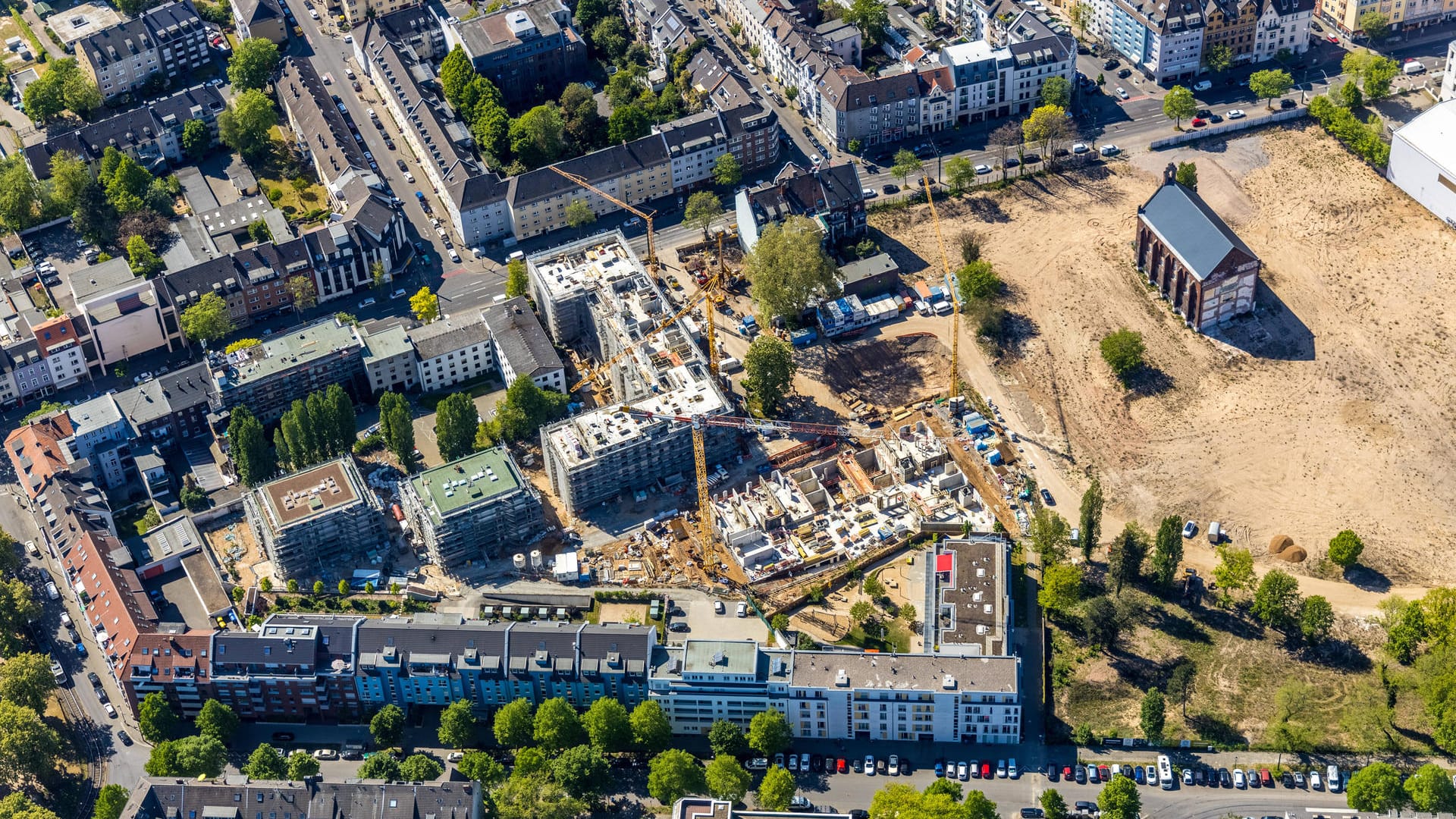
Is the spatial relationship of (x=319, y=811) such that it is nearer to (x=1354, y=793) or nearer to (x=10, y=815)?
(x=10, y=815)

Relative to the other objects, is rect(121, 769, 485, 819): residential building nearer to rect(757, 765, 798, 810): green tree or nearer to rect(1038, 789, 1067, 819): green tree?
rect(757, 765, 798, 810): green tree

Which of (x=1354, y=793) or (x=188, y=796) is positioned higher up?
(x=188, y=796)

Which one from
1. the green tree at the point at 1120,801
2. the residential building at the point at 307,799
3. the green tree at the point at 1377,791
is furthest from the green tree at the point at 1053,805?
the residential building at the point at 307,799

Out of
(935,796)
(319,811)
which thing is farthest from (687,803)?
(319,811)

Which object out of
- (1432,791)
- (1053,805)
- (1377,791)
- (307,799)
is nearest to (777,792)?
(1053,805)

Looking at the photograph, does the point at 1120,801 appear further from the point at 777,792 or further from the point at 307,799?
the point at 307,799
